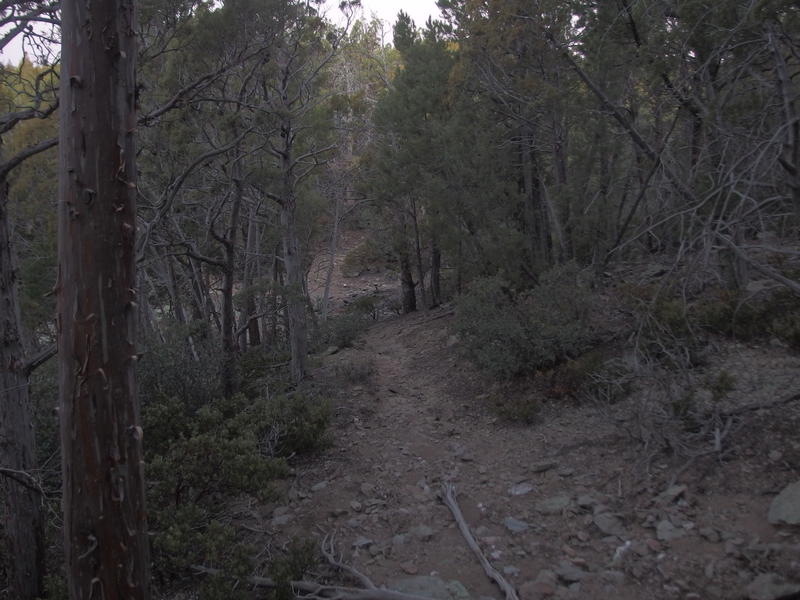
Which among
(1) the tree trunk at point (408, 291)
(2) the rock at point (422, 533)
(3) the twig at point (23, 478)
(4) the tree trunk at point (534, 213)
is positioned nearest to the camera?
(3) the twig at point (23, 478)

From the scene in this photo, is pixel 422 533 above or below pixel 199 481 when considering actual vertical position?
below

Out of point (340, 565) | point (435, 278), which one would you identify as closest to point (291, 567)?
point (340, 565)

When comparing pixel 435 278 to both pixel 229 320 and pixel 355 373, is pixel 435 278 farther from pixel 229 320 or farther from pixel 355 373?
pixel 229 320

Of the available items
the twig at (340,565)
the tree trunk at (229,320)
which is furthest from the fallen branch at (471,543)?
the tree trunk at (229,320)

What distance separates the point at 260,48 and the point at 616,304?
6488 mm

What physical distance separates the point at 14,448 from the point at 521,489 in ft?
14.2

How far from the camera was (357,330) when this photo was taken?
14.6m

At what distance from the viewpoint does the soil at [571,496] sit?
423 cm

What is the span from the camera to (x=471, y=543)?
4.97 meters

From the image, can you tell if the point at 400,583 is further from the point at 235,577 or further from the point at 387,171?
the point at 387,171

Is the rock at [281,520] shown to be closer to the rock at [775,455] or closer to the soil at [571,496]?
the soil at [571,496]

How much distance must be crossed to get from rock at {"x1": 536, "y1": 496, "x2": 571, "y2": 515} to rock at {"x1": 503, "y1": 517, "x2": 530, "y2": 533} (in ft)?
0.80

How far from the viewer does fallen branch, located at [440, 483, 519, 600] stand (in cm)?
431

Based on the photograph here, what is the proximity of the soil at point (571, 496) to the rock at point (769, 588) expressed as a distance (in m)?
0.01
